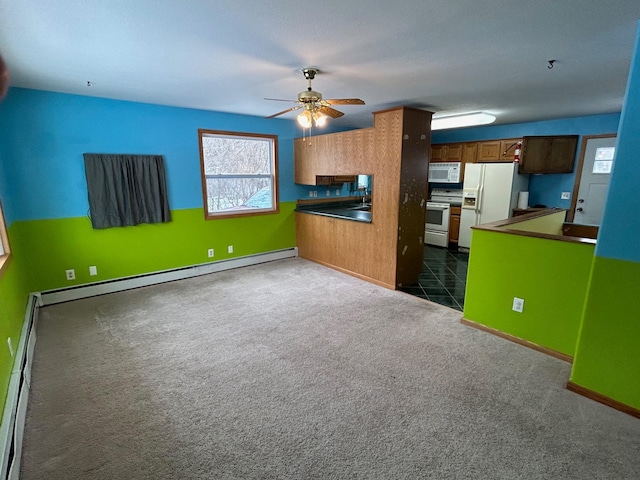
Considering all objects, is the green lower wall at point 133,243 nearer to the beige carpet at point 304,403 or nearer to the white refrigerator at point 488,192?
the beige carpet at point 304,403

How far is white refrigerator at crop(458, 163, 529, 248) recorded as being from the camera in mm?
5121

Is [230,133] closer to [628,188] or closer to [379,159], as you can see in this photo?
[379,159]

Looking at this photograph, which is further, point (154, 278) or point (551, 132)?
point (551, 132)

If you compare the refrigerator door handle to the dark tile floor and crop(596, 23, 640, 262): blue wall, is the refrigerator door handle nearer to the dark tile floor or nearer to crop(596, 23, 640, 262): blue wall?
the dark tile floor

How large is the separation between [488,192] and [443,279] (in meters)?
2.03

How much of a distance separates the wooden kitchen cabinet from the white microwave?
598 millimetres

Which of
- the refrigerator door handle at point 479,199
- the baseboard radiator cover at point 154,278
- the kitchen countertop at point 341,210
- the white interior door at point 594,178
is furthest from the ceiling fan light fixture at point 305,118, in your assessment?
the white interior door at point 594,178

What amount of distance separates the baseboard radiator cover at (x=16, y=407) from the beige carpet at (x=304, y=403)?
0.06 m

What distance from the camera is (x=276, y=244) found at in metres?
5.40

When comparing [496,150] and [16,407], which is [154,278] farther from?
[496,150]

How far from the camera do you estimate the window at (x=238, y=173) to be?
4.59 metres

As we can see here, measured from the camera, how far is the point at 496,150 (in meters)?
5.51

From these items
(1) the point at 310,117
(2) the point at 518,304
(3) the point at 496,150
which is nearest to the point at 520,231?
(2) the point at 518,304

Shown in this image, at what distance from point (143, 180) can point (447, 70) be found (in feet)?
12.0
